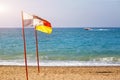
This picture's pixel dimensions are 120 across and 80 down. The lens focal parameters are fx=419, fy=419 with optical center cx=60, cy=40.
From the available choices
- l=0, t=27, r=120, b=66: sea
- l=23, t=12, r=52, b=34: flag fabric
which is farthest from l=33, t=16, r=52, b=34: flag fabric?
l=0, t=27, r=120, b=66: sea

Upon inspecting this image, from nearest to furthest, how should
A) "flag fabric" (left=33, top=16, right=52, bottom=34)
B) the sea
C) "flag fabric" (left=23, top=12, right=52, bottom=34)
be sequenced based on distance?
"flag fabric" (left=23, top=12, right=52, bottom=34)
"flag fabric" (left=33, top=16, right=52, bottom=34)
the sea

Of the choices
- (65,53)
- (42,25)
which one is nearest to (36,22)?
(42,25)

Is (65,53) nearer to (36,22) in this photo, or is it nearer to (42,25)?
(42,25)

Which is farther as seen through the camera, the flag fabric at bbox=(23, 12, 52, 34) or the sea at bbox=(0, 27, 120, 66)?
the sea at bbox=(0, 27, 120, 66)

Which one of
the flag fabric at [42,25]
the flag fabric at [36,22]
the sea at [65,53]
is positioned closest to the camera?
the flag fabric at [36,22]

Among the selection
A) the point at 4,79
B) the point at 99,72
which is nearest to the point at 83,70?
the point at 99,72

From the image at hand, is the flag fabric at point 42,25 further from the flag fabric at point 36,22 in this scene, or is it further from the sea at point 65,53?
the sea at point 65,53

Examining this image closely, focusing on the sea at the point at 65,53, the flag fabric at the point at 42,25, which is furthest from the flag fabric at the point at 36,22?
the sea at the point at 65,53

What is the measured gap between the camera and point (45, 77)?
19.8 m

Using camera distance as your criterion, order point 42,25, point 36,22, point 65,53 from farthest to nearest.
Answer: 1. point 65,53
2. point 42,25
3. point 36,22

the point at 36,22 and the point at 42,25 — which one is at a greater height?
the point at 36,22

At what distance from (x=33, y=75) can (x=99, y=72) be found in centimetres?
436

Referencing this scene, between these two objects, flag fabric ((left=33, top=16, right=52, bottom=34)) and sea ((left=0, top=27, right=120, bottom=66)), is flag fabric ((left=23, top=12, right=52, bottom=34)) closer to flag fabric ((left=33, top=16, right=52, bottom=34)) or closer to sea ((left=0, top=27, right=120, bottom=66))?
flag fabric ((left=33, top=16, right=52, bottom=34))

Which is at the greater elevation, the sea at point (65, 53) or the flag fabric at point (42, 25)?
the flag fabric at point (42, 25)
